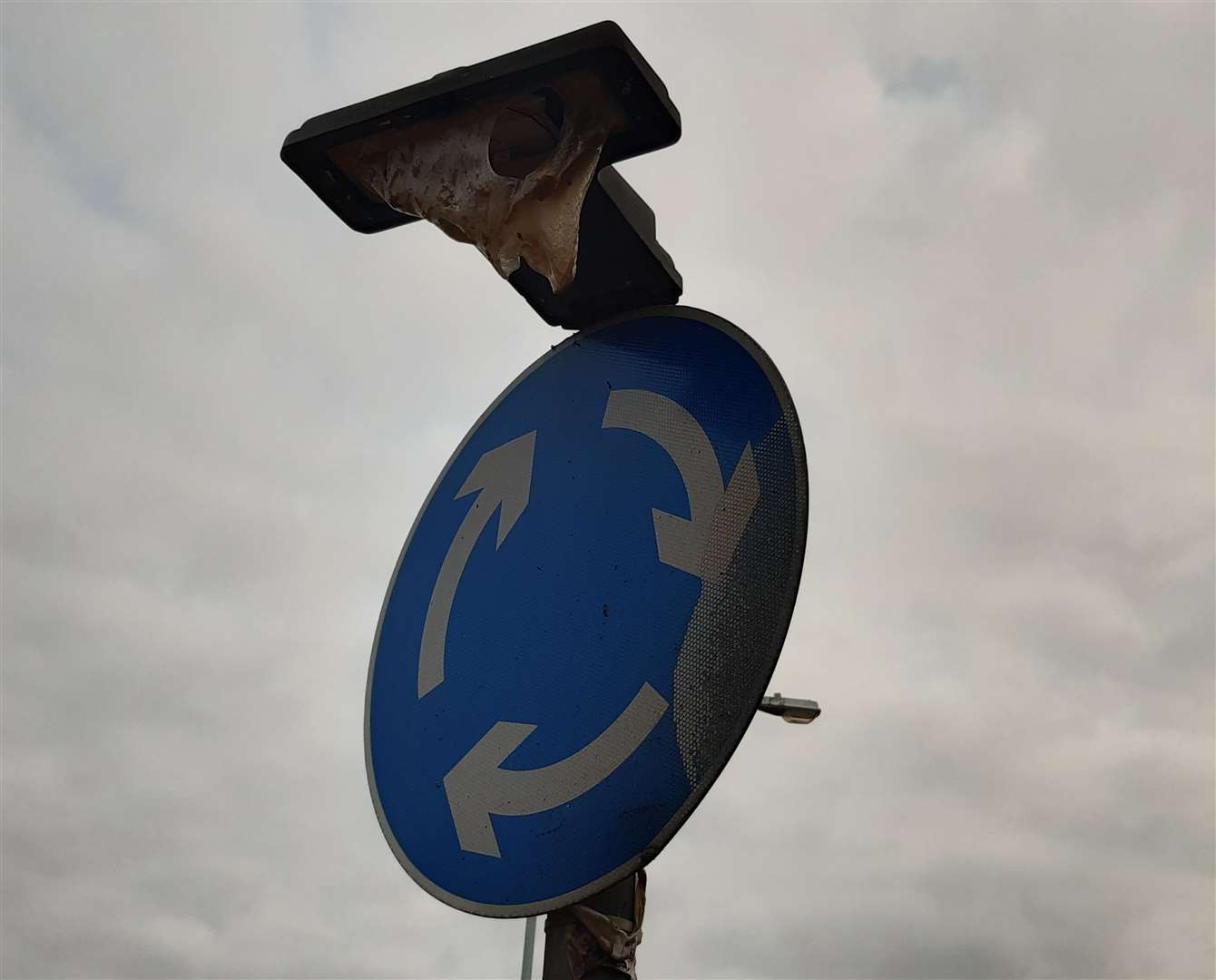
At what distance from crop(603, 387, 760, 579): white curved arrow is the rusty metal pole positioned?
0.33 m

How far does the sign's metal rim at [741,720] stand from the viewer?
1.12 m

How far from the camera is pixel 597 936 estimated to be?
1190mm

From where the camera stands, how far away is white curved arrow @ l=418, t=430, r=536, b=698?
4.82ft

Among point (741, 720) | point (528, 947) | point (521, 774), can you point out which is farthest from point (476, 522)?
point (528, 947)

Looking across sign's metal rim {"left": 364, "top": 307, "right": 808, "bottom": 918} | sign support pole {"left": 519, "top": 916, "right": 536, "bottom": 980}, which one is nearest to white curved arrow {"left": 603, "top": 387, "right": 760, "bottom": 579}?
sign's metal rim {"left": 364, "top": 307, "right": 808, "bottom": 918}

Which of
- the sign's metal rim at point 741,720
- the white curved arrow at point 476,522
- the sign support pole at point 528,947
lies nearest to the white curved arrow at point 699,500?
the sign's metal rim at point 741,720

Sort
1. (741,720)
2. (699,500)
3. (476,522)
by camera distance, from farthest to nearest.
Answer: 1. (476,522)
2. (699,500)
3. (741,720)

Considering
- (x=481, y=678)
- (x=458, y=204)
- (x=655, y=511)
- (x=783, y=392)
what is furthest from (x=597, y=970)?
(x=458, y=204)

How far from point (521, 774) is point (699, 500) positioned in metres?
0.35

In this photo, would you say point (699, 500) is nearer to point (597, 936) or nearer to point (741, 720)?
point (741, 720)

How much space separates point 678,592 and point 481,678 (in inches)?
11.5

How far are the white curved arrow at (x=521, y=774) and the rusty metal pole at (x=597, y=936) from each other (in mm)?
103

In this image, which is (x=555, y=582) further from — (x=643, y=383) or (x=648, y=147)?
(x=648, y=147)

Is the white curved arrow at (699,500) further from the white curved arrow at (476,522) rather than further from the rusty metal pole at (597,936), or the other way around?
the rusty metal pole at (597,936)
